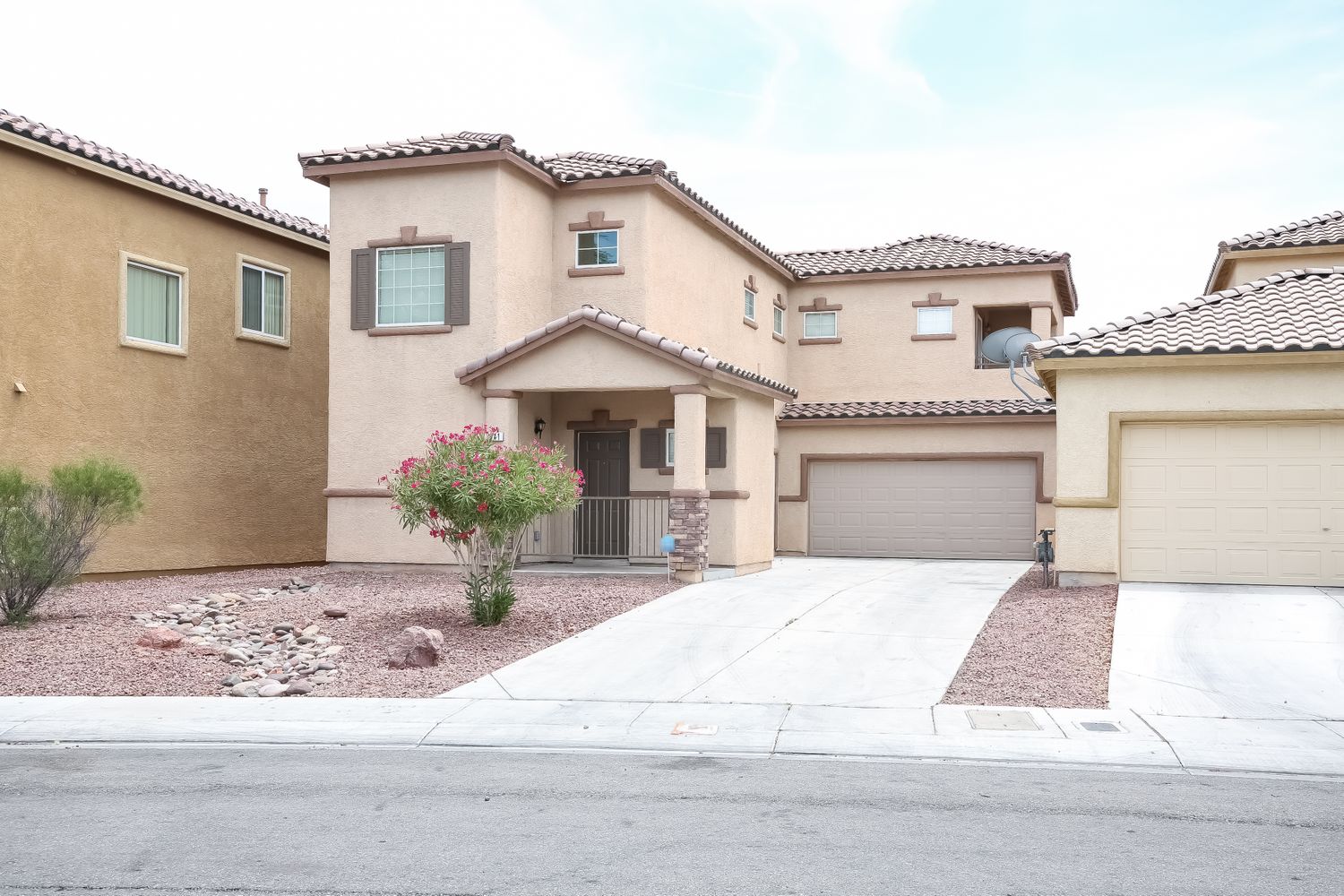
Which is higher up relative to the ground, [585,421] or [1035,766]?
[585,421]

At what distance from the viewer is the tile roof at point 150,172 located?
56.4 ft

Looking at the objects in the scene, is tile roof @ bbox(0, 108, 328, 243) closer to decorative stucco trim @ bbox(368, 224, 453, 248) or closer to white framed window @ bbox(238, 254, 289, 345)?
white framed window @ bbox(238, 254, 289, 345)

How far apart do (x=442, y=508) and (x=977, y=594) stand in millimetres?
7389

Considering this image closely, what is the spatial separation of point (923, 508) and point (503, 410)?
9298 mm

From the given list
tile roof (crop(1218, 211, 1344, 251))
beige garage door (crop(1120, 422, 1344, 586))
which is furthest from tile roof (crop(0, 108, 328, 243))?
tile roof (crop(1218, 211, 1344, 251))

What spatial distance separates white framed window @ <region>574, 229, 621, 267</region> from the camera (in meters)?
20.5

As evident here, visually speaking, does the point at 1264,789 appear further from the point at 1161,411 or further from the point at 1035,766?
the point at 1161,411

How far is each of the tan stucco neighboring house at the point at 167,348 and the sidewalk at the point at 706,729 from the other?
841cm

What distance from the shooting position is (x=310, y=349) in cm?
2297

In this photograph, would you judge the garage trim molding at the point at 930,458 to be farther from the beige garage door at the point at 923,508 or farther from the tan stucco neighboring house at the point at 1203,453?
the tan stucco neighboring house at the point at 1203,453

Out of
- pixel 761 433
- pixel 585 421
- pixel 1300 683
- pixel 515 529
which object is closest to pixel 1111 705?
pixel 1300 683

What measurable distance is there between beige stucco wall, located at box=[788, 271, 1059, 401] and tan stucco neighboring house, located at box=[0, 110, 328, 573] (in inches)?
407

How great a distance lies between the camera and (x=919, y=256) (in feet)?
90.1

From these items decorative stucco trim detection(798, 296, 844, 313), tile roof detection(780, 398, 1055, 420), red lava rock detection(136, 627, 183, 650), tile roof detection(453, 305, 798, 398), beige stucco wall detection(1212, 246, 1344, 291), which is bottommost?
red lava rock detection(136, 627, 183, 650)
